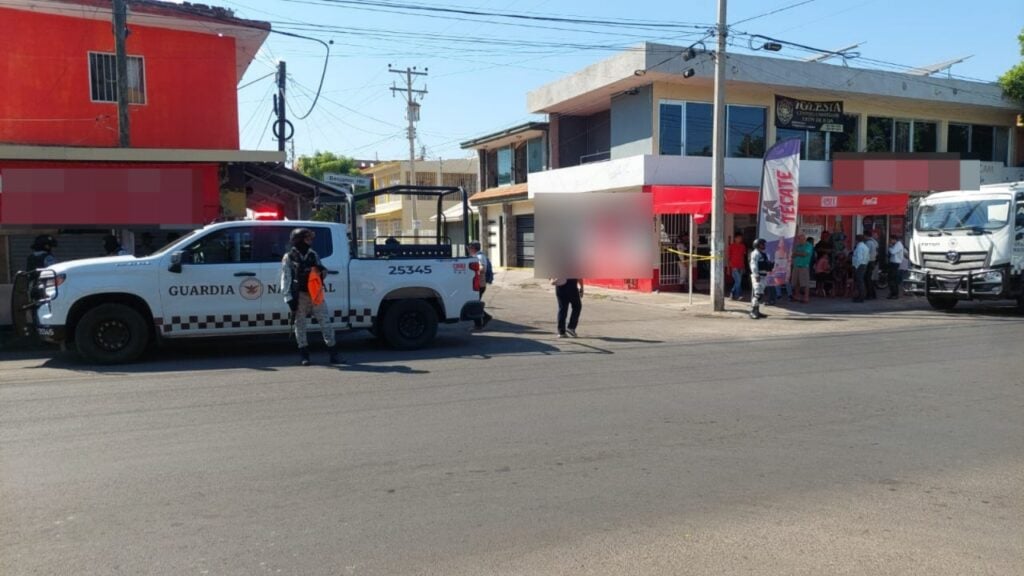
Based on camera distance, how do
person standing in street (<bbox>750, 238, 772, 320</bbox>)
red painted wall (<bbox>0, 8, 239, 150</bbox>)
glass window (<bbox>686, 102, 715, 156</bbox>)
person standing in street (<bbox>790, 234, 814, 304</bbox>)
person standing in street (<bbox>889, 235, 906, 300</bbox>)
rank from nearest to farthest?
person standing in street (<bbox>750, 238, 772, 320</bbox>), red painted wall (<bbox>0, 8, 239, 150</bbox>), person standing in street (<bbox>790, 234, 814, 304</bbox>), person standing in street (<bbox>889, 235, 906, 300</bbox>), glass window (<bbox>686, 102, 715, 156</bbox>)

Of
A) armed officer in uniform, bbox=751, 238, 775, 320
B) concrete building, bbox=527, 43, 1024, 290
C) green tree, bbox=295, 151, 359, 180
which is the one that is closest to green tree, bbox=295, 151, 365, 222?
green tree, bbox=295, 151, 359, 180

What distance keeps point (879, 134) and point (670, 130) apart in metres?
9.16

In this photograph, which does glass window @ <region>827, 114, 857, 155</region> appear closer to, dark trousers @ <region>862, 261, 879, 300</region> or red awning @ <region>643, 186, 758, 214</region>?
dark trousers @ <region>862, 261, 879, 300</region>

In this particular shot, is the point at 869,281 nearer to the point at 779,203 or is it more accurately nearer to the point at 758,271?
the point at 779,203

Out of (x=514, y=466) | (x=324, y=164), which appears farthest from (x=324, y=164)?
(x=514, y=466)

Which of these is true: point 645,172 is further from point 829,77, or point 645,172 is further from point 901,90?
point 901,90

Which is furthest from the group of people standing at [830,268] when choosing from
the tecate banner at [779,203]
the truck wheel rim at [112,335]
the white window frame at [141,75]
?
the white window frame at [141,75]

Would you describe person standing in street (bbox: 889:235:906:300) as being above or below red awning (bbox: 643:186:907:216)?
below

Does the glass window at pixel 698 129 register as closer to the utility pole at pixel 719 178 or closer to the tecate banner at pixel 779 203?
the tecate banner at pixel 779 203

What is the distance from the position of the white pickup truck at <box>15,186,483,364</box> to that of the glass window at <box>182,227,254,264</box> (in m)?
0.01

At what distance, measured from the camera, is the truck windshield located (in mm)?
16422

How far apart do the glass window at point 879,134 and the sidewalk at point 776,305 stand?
6906 millimetres

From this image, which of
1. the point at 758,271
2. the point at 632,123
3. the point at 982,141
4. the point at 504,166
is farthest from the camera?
the point at 504,166

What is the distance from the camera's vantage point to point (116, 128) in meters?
18.0
